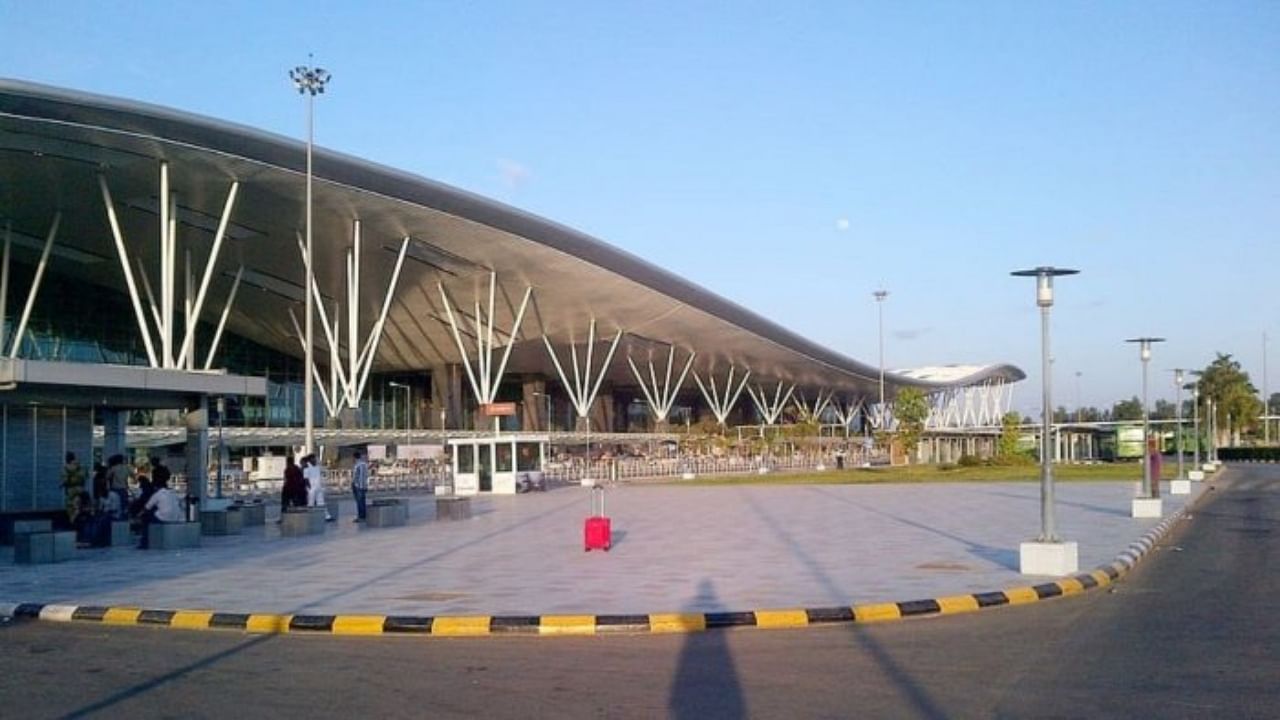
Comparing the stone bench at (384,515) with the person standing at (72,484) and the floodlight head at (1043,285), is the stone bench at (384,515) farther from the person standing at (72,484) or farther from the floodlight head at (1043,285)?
the floodlight head at (1043,285)

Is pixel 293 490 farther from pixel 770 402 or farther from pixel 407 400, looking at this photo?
pixel 770 402

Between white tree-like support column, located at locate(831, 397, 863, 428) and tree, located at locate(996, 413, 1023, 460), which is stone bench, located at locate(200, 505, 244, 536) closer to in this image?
tree, located at locate(996, 413, 1023, 460)

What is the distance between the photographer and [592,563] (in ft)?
63.7

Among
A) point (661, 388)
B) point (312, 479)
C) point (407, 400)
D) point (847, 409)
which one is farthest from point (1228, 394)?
point (312, 479)

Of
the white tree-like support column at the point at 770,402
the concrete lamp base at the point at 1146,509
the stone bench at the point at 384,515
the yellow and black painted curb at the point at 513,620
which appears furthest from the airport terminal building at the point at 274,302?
the concrete lamp base at the point at 1146,509

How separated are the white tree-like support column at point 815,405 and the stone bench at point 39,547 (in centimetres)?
9967

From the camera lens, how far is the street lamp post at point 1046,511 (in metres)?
16.7

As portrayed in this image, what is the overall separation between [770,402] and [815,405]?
1134 centimetres

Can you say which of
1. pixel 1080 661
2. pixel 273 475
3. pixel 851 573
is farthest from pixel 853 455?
pixel 1080 661

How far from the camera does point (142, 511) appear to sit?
24.9 metres

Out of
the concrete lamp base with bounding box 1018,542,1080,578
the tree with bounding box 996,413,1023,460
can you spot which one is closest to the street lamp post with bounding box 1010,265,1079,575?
the concrete lamp base with bounding box 1018,542,1080,578

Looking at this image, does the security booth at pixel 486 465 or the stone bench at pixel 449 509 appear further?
the security booth at pixel 486 465

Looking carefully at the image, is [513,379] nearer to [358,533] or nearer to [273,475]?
[273,475]

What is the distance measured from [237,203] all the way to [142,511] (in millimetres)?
25232
